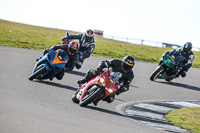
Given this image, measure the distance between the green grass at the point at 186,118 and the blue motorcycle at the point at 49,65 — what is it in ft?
11.7

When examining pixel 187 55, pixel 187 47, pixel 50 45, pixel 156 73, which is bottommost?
pixel 50 45

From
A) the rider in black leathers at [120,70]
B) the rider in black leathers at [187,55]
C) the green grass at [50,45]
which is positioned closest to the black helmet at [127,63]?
the rider in black leathers at [120,70]

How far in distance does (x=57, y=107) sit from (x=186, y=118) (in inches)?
135

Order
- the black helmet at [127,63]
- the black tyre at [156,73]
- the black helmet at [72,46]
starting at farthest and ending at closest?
the black tyre at [156,73] < the black helmet at [72,46] < the black helmet at [127,63]

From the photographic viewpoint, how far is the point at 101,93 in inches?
368

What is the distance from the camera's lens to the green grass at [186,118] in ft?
31.1

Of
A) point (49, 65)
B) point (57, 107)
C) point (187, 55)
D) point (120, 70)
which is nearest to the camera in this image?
point (57, 107)

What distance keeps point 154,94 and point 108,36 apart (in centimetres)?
4458

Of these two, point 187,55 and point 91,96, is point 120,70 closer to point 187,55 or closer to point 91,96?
point 91,96

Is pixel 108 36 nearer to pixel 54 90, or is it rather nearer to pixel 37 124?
pixel 54 90

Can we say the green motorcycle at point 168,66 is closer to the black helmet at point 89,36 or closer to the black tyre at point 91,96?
the black helmet at point 89,36

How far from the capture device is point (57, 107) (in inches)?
351

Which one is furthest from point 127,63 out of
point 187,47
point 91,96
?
point 187,47

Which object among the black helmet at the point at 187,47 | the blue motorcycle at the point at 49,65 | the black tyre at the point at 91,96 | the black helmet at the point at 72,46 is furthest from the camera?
the black helmet at the point at 187,47
